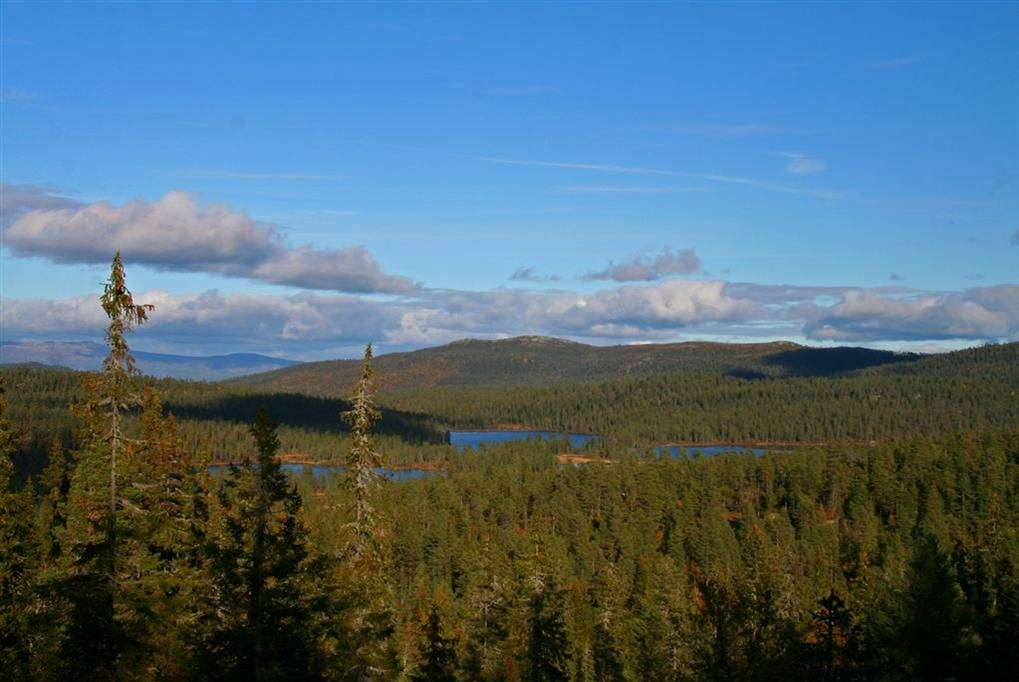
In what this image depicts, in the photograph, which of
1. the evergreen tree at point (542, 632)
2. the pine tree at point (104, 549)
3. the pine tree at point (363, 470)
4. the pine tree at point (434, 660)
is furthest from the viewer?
the evergreen tree at point (542, 632)

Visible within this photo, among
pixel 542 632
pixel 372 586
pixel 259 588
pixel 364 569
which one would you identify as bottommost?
pixel 542 632

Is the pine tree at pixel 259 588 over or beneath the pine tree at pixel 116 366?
beneath

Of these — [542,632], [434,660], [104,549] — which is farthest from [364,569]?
[542,632]

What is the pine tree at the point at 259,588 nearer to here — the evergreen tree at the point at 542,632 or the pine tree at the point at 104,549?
the pine tree at the point at 104,549

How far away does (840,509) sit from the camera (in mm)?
114938

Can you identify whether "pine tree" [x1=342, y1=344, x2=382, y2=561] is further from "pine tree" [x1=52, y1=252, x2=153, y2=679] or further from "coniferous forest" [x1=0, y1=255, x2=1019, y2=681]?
"pine tree" [x1=52, y1=252, x2=153, y2=679]

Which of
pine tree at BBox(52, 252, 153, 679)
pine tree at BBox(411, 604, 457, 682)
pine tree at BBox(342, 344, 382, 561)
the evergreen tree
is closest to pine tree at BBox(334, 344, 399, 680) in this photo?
pine tree at BBox(342, 344, 382, 561)

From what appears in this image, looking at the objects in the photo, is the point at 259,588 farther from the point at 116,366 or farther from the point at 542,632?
the point at 542,632

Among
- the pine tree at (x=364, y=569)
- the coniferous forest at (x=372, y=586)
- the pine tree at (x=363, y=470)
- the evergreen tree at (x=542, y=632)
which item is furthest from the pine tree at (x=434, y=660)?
the pine tree at (x=363, y=470)

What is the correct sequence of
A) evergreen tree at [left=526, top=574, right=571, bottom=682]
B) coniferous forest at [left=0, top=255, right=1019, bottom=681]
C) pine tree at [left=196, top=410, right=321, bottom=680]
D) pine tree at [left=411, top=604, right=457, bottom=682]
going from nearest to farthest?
1. pine tree at [left=196, top=410, right=321, bottom=680]
2. coniferous forest at [left=0, top=255, right=1019, bottom=681]
3. pine tree at [left=411, top=604, right=457, bottom=682]
4. evergreen tree at [left=526, top=574, right=571, bottom=682]

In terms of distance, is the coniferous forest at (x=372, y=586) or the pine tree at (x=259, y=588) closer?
the pine tree at (x=259, y=588)

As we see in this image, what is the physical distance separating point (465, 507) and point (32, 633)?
78.6m

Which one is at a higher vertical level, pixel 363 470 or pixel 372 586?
pixel 363 470

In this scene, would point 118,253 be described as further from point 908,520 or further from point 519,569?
point 908,520
